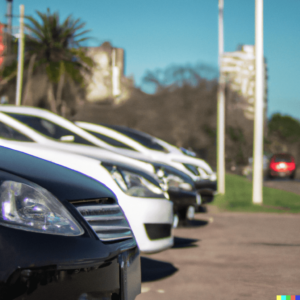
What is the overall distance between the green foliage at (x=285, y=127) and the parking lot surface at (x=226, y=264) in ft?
279

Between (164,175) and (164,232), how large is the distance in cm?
261

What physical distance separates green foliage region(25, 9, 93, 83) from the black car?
30826mm

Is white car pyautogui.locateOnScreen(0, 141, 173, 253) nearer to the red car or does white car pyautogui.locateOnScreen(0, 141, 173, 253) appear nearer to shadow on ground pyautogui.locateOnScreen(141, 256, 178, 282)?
shadow on ground pyautogui.locateOnScreen(141, 256, 178, 282)

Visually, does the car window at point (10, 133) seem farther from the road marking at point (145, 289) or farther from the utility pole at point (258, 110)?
the utility pole at point (258, 110)

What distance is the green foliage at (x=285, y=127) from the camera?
93.5 metres

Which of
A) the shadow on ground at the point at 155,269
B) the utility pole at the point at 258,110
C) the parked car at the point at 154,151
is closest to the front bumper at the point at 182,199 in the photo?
the shadow on ground at the point at 155,269

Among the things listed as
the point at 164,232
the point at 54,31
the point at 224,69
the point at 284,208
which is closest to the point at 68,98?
the point at 54,31

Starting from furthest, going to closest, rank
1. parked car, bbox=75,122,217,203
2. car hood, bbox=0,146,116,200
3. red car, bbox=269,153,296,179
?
red car, bbox=269,153,296,179 < parked car, bbox=75,122,217,203 < car hood, bbox=0,146,116,200

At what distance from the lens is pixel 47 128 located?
7.36 m

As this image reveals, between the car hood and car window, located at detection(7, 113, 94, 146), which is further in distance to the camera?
car window, located at detection(7, 113, 94, 146)

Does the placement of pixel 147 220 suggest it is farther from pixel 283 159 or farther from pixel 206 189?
pixel 283 159

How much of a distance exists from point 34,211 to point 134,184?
258 centimetres

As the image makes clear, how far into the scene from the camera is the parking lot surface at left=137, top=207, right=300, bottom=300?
4289 millimetres

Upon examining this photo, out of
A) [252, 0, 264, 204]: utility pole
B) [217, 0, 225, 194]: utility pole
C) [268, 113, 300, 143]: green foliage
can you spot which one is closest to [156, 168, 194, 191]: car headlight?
[252, 0, 264, 204]: utility pole
